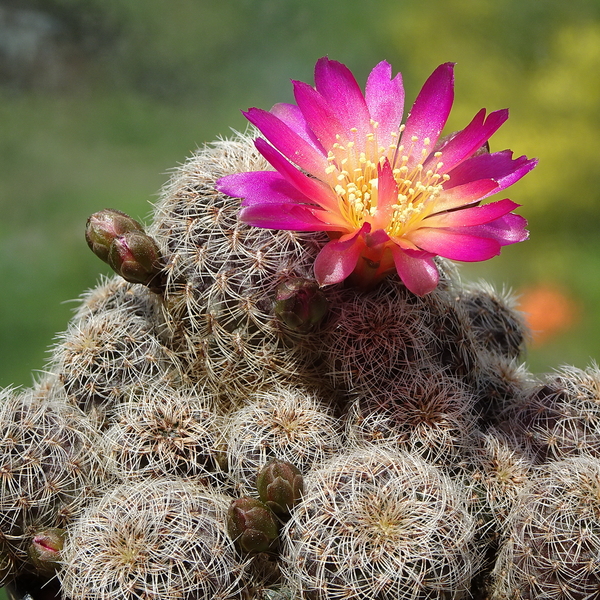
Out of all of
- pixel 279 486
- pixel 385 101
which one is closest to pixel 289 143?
pixel 385 101

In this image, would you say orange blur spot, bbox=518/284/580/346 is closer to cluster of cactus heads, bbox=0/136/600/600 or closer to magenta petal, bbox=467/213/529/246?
cluster of cactus heads, bbox=0/136/600/600

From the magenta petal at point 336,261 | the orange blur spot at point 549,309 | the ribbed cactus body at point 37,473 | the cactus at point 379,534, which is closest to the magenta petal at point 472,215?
the magenta petal at point 336,261

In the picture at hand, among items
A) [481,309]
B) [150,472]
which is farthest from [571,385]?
[150,472]

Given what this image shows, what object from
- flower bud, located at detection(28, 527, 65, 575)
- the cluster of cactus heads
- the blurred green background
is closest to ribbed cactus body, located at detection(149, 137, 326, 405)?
the cluster of cactus heads

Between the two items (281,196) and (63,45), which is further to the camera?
(63,45)

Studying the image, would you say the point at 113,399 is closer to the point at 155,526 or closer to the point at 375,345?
the point at 155,526

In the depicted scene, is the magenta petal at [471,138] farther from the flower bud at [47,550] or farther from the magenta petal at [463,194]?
the flower bud at [47,550]
